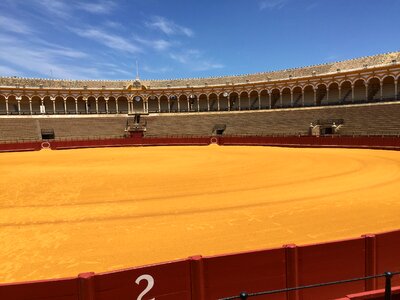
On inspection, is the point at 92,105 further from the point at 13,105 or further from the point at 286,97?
the point at 286,97

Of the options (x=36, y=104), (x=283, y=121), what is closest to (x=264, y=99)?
(x=283, y=121)

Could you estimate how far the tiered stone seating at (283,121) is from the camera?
35.2 m

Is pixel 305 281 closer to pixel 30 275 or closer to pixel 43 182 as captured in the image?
pixel 30 275

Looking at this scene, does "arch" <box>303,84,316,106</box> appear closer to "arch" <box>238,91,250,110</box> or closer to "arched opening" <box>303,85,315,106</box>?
"arched opening" <box>303,85,315,106</box>

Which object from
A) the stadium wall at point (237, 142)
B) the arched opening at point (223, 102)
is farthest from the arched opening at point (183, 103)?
the stadium wall at point (237, 142)

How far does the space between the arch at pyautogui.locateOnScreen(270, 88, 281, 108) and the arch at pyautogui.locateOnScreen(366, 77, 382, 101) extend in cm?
1342

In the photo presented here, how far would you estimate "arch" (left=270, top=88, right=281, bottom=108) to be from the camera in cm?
5203

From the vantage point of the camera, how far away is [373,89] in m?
43.2

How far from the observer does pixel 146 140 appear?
143 ft

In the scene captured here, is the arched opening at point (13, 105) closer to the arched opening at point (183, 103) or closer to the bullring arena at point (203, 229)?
the arched opening at point (183, 103)

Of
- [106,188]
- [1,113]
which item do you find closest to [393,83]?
[106,188]

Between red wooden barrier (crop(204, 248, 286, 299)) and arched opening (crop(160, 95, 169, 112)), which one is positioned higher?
arched opening (crop(160, 95, 169, 112))

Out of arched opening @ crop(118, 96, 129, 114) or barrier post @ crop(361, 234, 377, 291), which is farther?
arched opening @ crop(118, 96, 129, 114)

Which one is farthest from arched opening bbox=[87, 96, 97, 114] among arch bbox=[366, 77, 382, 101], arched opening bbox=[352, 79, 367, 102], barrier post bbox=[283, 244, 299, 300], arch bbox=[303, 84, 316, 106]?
barrier post bbox=[283, 244, 299, 300]
